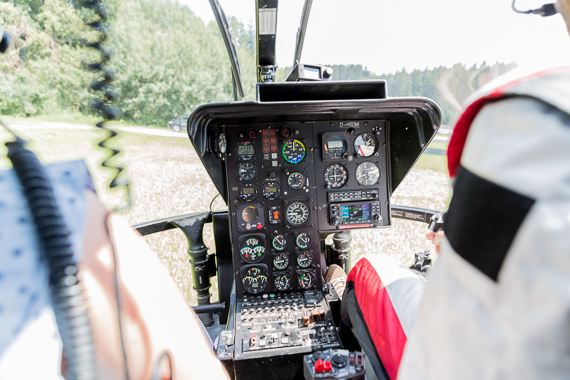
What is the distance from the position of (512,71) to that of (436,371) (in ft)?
1.62

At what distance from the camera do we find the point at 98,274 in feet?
1.52

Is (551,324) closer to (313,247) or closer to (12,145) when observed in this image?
(12,145)

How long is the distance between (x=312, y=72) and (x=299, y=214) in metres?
1.33

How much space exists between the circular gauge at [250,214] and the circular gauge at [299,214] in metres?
0.33

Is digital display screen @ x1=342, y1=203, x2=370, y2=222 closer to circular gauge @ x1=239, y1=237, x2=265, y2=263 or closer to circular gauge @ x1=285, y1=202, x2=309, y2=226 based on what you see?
circular gauge @ x1=285, y1=202, x2=309, y2=226

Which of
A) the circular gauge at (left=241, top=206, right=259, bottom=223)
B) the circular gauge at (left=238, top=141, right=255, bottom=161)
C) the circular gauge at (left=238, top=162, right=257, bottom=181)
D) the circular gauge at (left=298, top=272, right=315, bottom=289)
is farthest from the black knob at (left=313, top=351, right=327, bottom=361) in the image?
the circular gauge at (left=238, top=141, right=255, bottom=161)

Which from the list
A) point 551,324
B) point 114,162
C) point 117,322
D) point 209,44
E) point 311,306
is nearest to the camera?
point 551,324

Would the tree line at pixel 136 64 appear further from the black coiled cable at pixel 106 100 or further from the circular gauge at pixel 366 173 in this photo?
the circular gauge at pixel 366 173

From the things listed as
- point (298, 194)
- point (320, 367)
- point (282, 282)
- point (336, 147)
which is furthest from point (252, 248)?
point (320, 367)

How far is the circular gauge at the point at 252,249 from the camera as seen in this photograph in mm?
2910

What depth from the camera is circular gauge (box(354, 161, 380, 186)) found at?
2973mm

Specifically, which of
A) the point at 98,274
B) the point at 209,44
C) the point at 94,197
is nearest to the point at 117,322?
the point at 98,274

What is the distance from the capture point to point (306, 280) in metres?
2.94

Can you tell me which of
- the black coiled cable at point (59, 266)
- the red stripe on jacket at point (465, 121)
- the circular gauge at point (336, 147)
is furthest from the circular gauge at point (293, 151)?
the black coiled cable at point (59, 266)
